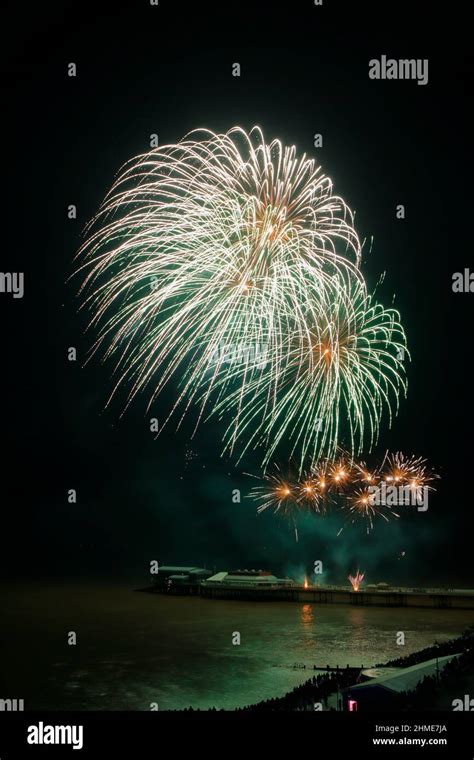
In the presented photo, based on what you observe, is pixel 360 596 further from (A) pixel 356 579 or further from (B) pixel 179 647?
(B) pixel 179 647

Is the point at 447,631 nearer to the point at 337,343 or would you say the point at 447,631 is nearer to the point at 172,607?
the point at 337,343

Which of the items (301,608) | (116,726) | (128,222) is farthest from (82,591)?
(116,726)

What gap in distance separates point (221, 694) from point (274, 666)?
459 centimetres

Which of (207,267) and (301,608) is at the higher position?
(207,267)

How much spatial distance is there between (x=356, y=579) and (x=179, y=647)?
1380 inches

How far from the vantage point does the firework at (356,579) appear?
61300mm

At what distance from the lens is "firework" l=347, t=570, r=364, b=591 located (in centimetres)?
6130

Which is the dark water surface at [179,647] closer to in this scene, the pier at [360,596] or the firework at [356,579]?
the pier at [360,596]

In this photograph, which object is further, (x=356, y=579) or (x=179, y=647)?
(x=356, y=579)

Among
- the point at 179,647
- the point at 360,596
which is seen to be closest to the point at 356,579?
the point at 360,596

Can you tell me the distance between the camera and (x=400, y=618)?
46.1 m


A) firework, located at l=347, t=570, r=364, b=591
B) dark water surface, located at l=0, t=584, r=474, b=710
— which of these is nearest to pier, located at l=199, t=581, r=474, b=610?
firework, located at l=347, t=570, r=364, b=591

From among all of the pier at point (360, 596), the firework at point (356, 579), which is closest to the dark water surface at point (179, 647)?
the pier at point (360, 596)

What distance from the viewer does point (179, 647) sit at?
33.4 meters
